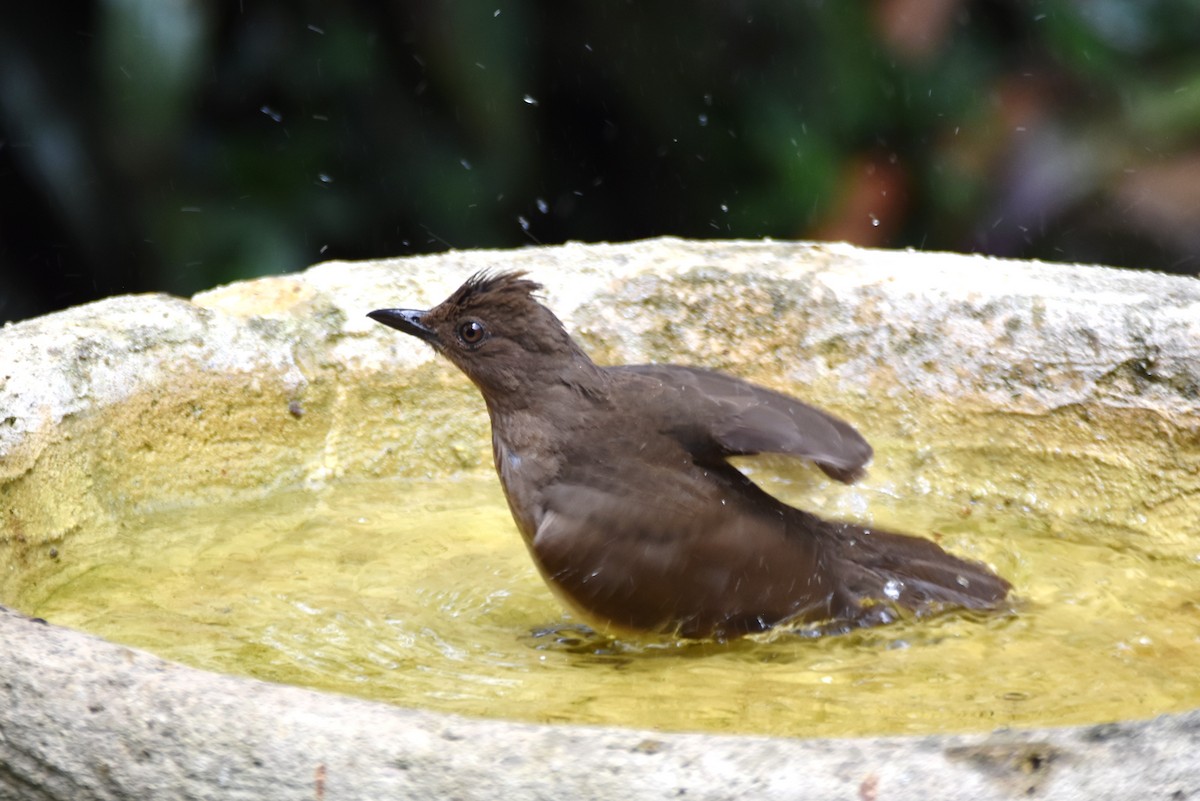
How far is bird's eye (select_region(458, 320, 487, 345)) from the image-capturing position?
12.0 ft

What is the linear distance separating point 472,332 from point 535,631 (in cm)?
68

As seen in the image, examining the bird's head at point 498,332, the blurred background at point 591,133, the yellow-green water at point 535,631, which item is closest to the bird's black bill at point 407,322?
the bird's head at point 498,332

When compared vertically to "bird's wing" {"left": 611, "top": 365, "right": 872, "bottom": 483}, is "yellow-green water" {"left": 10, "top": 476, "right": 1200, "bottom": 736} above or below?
below

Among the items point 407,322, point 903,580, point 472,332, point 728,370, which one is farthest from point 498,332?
point 903,580

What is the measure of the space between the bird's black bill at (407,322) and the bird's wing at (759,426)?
1.63 feet

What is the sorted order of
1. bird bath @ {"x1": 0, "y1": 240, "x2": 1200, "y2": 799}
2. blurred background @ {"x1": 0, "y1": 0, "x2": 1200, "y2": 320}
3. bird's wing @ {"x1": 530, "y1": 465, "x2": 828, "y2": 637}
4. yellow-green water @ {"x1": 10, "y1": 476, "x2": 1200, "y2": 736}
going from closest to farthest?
yellow-green water @ {"x1": 10, "y1": 476, "x2": 1200, "y2": 736}, bird's wing @ {"x1": 530, "y1": 465, "x2": 828, "y2": 637}, bird bath @ {"x1": 0, "y1": 240, "x2": 1200, "y2": 799}, blurred background @ {"x1": 0, "y1": 0, "x2": 1200, "y2": 320}

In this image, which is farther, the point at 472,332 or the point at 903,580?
the point at 472,332

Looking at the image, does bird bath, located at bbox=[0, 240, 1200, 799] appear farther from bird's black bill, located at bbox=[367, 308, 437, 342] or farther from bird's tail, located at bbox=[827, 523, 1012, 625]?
bird's black bill, located at bbox=[367, 308, 437, 342]

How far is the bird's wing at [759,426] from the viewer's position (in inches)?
130

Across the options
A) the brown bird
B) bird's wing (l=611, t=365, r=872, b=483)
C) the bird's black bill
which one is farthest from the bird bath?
the bird's black bill

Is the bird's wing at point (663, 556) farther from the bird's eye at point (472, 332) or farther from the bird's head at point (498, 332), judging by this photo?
the bird's eye at point (472, 332)

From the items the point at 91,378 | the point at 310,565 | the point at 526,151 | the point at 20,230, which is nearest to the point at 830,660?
the point at 310,565

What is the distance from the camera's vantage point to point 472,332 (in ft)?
12.0

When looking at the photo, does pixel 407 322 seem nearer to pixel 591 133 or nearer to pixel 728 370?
pixel 728 370
